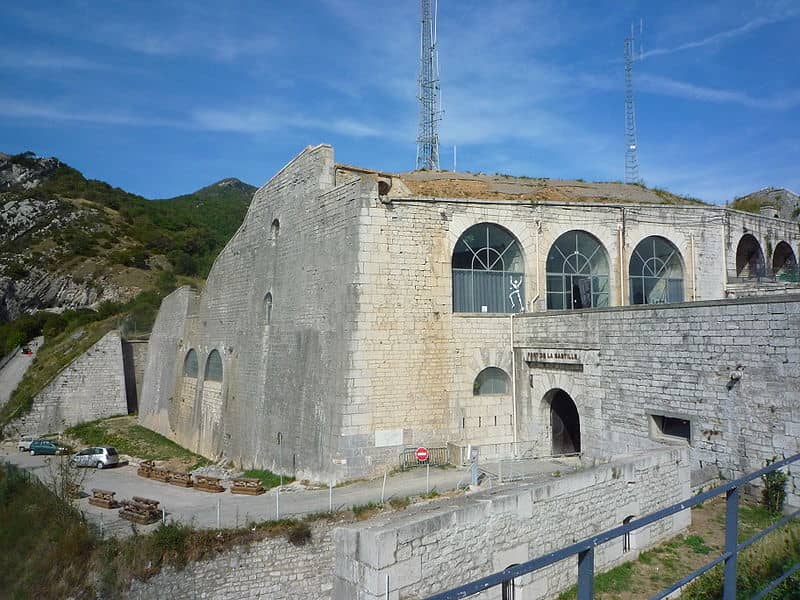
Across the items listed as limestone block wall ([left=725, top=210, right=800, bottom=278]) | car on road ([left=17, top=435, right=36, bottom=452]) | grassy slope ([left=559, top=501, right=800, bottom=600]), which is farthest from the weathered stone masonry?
car on road ([left=17, top=435, right=36, bottom=452])

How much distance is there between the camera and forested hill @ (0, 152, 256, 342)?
48500 mm

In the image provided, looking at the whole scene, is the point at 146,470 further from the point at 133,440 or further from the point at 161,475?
the point at 133,440

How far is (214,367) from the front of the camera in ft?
80.5

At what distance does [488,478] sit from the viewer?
46.3ft

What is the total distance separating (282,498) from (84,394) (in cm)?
2158

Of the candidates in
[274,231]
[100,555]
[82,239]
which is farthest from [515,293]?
[82,239]

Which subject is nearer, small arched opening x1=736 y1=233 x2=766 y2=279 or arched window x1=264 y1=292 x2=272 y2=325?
arched window x1=264 y1=292 x2=272 y2=325

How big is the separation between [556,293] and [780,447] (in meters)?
8.40

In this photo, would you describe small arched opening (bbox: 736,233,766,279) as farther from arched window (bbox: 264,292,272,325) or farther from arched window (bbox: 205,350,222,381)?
arched window (bbox: 205,350,222,381)

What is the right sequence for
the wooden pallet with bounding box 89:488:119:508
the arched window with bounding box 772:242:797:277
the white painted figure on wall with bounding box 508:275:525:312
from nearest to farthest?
1. the wooden pallet with bounding box 89:488:119:508
2. the white painted figure on wall with bounding box 508:275:525:312
3. the arched window with bounding box 772:242:797:277

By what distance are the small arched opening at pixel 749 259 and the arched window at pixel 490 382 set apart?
11403 mm

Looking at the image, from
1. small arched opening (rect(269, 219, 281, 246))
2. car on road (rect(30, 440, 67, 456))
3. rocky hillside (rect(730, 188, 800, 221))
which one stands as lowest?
car on road (rect(30, 440, 67, 456))

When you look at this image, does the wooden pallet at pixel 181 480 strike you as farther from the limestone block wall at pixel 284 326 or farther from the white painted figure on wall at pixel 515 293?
the white painted figure on wall at pixel 515 293

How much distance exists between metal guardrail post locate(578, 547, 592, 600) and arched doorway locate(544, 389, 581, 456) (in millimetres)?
13948
